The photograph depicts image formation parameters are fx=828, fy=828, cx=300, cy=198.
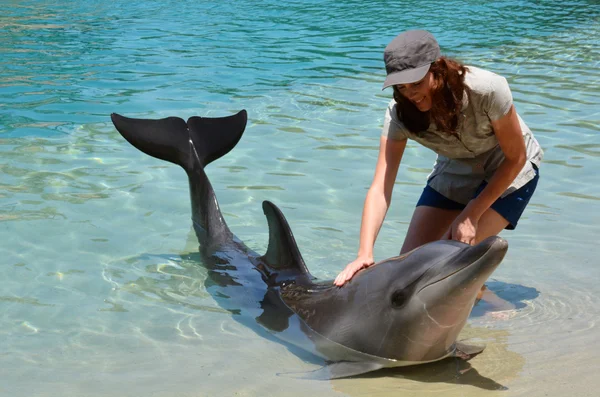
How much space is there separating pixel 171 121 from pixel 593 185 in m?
3.72

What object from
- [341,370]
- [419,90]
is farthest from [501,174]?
[341,370]

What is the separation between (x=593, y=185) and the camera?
7.23 m

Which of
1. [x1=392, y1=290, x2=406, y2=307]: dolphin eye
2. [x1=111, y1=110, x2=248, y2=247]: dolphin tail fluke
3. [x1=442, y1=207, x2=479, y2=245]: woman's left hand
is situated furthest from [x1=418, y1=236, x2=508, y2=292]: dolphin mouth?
[x1=111, y1=110, x2=248, y2=247]: dolphin tail fluke

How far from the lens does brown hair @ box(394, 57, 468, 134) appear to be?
3.94 metres

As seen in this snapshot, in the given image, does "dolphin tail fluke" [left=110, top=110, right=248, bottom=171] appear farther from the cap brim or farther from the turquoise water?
the cap brim

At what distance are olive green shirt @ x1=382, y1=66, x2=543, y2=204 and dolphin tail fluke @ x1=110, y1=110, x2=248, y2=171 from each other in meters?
1.83

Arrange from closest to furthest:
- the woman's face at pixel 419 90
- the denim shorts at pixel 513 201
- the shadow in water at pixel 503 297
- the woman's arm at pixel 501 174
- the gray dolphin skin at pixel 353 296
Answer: the gray dolphin skin at pixel 353 296, the woman's face at pixel 419 90, the woman's arm at pixel 501 174, the denim shorts at pixel 513 201, the shadow in water at pixel 503 297

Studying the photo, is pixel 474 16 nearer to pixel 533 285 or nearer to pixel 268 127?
pixel 268 127

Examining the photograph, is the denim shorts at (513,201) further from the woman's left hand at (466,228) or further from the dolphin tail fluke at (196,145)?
the dolphin tail fluke at (196,145)

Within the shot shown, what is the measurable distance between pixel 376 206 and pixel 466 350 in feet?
2.81

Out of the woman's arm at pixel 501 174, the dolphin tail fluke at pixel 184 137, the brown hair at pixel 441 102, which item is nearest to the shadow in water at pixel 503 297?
the woman's arm at pixel 501 174

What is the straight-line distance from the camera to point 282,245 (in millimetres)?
4918

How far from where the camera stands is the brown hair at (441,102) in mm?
3936


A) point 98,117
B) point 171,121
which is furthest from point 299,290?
point 98,117
